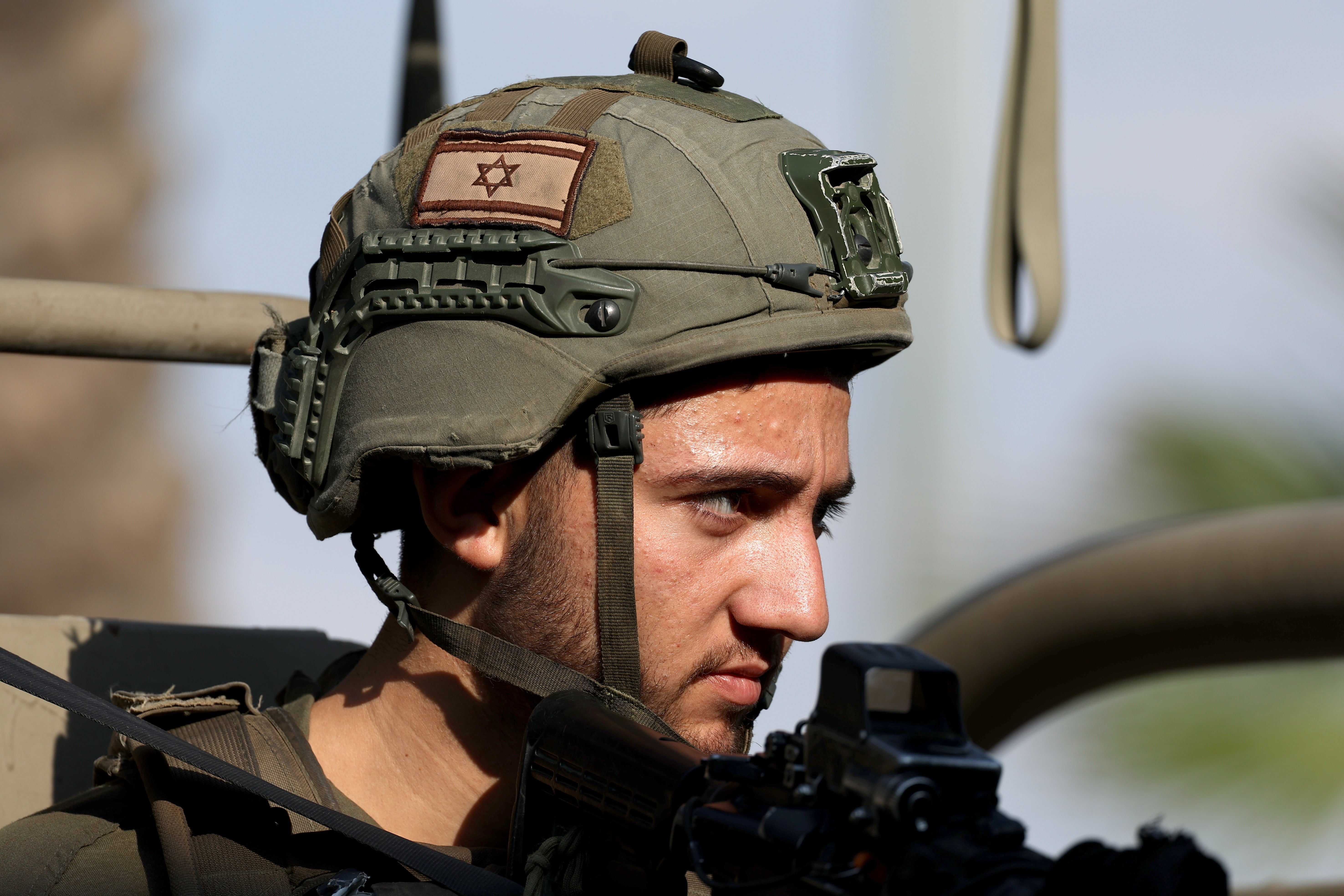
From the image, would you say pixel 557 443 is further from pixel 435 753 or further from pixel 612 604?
pixel 435 753

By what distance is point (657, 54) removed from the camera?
2.70m

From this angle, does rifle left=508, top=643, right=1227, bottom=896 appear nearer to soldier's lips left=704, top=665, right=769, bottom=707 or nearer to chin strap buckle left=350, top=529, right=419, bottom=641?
soldier's lips left=704, top=665, right=769, bottom=707

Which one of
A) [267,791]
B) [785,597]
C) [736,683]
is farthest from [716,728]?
[267,791]

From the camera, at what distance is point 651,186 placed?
2404 mm

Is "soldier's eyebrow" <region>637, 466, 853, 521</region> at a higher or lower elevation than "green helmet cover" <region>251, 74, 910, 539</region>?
lower

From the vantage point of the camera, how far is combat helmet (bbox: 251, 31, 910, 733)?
2.31 meters

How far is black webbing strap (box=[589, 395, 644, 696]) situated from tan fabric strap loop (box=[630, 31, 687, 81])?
73cm

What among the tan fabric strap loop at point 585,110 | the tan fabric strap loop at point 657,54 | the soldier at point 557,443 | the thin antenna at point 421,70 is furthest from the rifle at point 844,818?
the thin antenna at point 421,70

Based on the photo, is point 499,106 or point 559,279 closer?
point 559,279

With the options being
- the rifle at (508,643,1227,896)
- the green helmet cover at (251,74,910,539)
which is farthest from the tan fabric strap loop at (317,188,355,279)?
the rifle at (508,643,1227,896)

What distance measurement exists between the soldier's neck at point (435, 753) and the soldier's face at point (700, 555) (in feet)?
0.57

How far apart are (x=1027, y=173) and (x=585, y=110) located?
35.4 inches

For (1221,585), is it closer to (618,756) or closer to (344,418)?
(618,756)

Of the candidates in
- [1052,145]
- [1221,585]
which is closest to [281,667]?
[1052,145]
